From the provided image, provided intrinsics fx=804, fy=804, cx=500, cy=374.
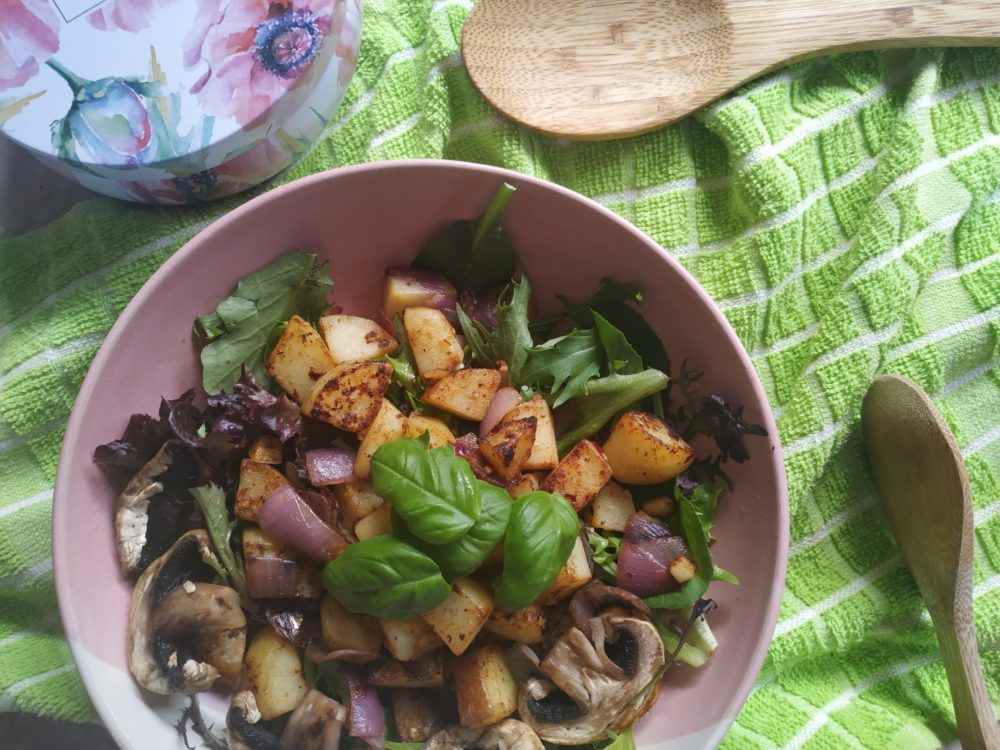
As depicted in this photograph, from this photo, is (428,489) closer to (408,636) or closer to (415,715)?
(408,636)

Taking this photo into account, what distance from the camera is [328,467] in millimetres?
1271

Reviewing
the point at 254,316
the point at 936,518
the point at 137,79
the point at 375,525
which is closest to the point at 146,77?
the point at 137,79

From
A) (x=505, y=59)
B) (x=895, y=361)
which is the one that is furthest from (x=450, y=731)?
(x=505, y=59)

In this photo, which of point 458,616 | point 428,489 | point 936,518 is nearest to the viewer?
point 428,489

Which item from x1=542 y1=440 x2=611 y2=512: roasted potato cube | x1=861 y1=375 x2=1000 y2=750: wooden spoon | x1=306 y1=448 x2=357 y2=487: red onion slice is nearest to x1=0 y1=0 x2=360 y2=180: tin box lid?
x1=306 y1=448 x2=357 y2=487: red onion slice

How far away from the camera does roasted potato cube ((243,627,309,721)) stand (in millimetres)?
1258

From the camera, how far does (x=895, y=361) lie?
5.17 ft

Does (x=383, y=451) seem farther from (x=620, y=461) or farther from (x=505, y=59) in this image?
(x=505, y=59)

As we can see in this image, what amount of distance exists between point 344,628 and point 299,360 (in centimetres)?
43

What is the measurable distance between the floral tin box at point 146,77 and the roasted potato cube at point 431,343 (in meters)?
0.39

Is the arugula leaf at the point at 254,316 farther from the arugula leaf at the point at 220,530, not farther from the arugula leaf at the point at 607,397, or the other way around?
the arugula leaf at the point at 607,397

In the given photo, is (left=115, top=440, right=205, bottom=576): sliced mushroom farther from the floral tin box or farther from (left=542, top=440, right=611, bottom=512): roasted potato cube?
(left=542, top=440, right=611, bottom=512): roasted potato cube

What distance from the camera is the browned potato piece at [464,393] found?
51.3 inches

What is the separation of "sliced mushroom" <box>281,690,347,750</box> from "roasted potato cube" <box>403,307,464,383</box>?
0.54 metres
